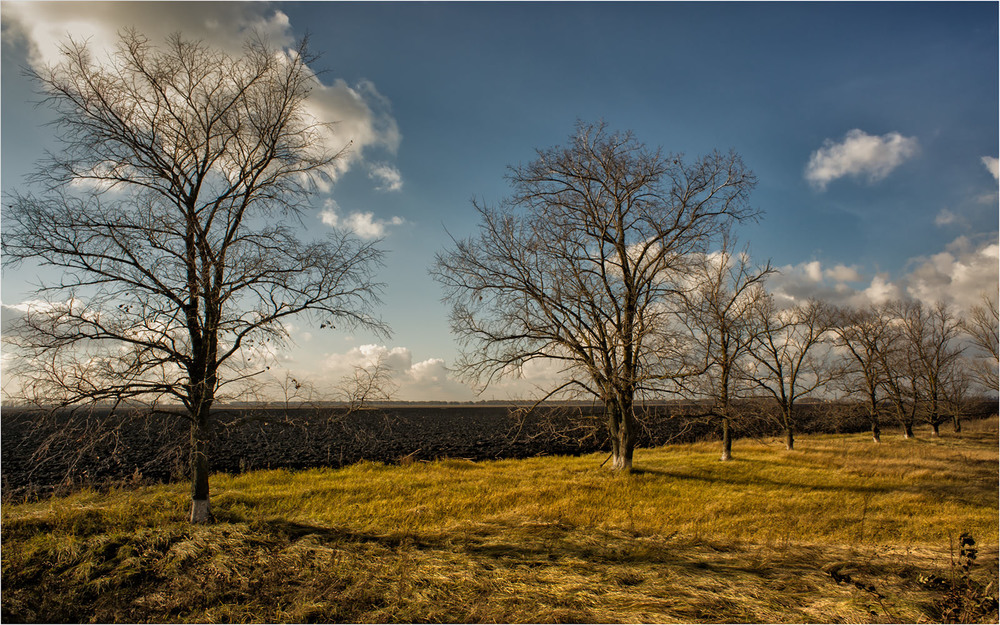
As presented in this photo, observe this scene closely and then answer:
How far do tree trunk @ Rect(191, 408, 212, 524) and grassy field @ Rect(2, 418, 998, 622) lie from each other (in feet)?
1.82

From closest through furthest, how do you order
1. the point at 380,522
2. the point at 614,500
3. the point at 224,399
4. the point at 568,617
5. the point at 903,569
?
the point at 568,617 → the point at 903,569 → the point at 224,399 → the point at 380,522 → the point at 614,500

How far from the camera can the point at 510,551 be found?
923 centimetres

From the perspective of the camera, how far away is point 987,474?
20000 millimetres

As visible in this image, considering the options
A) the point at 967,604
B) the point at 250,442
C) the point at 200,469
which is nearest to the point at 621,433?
the point at 967,604

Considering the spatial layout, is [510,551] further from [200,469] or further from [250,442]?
[250,442]

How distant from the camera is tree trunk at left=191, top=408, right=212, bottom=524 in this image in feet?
33.0

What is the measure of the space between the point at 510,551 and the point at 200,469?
6917mm

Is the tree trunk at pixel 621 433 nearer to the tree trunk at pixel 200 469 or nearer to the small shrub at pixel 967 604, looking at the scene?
the small shrub at pixel 967 604

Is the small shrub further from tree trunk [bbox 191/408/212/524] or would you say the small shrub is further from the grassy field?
tree trunk [bbox 191/408/212/524]

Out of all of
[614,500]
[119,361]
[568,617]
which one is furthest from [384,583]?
[614,500]

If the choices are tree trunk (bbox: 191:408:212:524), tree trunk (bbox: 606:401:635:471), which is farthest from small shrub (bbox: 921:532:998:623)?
tree trunk (bbox: 191:408:212:524)

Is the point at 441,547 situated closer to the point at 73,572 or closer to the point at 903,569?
the point at 73,572

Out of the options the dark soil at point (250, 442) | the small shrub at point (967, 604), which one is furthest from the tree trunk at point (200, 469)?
the small shrub at point (967, 604)

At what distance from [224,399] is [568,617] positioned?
26.7ft
